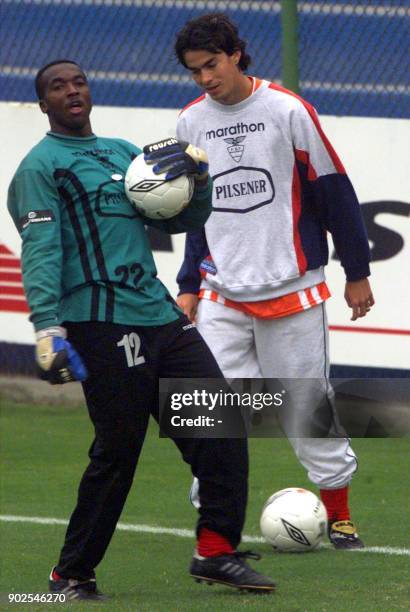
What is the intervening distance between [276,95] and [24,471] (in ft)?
10.6

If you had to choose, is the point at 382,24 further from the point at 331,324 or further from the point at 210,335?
the point at 210,335

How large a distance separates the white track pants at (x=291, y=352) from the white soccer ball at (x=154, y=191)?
1.14m

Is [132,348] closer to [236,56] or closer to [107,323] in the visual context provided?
[107,323]

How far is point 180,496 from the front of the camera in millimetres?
7773

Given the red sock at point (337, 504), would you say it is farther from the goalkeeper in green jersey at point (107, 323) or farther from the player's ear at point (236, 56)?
the player's ear at point (236, 56)

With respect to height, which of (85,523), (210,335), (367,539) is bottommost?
(367,539)

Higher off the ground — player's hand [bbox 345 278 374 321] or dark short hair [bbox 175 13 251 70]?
dark short hair [bbox 175 13 251 70]

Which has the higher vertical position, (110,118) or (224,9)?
(224,9)

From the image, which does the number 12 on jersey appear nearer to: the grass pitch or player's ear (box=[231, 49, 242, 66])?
the grass pitch

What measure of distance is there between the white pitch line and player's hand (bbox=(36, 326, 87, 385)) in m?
1.84

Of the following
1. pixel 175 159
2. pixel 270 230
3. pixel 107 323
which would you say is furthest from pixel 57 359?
pixel 270 230

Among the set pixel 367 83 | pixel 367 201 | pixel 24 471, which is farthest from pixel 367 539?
pixel 367 83

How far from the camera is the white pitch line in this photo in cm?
621

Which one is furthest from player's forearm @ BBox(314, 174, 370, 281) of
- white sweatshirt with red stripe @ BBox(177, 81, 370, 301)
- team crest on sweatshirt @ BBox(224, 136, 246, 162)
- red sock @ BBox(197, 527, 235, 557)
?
red sock @ BBox(197, 527, 235, 557)
